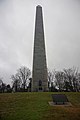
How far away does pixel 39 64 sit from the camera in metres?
32.9

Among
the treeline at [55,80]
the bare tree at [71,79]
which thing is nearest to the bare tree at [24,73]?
the treeline at [55,80]

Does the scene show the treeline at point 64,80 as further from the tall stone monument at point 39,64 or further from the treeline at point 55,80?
the tall stone monument at point 39,64

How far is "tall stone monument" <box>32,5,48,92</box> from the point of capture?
31.9 m

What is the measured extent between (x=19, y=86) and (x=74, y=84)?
59.6 feet

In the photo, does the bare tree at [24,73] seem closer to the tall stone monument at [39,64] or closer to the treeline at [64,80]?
the treeline at [64,80]

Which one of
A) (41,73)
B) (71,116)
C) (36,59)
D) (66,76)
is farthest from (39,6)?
(71,116)

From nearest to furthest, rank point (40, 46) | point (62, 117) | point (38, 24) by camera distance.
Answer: point (62, 117) → point (40, 46) → point (38, 24)

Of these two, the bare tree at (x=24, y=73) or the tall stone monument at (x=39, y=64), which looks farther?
the bare tree at (x=24, y=73)

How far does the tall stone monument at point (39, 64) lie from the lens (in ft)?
105

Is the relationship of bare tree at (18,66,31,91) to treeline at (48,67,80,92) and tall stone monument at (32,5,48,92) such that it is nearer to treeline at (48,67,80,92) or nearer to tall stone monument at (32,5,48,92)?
treeline at (48,67,80,92)

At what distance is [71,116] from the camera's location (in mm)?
12711

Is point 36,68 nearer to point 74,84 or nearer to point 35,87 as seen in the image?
point 35,87

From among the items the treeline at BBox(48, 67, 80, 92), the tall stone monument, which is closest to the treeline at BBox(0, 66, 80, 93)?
the treeline at BBox(48, 67, 80, 92)

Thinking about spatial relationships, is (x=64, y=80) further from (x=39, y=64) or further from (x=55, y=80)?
(x=39, y=64)
